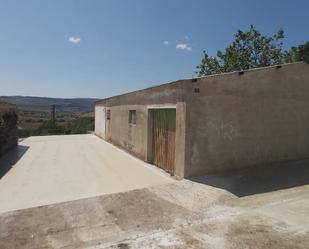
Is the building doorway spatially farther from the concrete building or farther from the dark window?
the dark window

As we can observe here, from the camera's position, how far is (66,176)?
9195 mm

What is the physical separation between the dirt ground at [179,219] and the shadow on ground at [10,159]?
175 inches

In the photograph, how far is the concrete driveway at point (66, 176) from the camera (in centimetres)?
718

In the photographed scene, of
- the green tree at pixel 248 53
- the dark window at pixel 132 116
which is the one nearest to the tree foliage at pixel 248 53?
the green tree at pixel 248 53

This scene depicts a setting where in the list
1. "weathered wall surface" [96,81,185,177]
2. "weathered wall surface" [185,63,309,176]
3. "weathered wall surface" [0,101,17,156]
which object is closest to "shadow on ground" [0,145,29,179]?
"weathered wall surface" [0,101,17,156]

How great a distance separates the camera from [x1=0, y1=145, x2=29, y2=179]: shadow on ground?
10110 mm

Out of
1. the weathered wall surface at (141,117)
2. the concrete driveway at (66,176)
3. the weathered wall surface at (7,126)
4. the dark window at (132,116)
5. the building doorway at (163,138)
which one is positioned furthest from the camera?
the dark window at (132,116)

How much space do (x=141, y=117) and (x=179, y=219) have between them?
6416 millimetres

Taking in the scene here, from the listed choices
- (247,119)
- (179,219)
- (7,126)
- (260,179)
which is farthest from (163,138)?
(7,126)

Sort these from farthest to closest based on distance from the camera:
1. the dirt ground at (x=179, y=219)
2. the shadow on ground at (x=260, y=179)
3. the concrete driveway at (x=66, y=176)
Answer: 1. the shadow on ground at (x=260, y=179)
2. the concrete driveway at (x=66, y=176)
3. the dirt ground at (x=179, y=219)

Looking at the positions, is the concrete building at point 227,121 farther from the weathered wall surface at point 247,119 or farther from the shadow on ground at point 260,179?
the shadow on ground at point 260,179

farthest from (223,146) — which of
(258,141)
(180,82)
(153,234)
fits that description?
(153,234)

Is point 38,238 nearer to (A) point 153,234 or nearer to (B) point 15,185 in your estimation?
(A) point 153,234

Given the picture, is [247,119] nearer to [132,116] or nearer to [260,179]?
[260,179]
